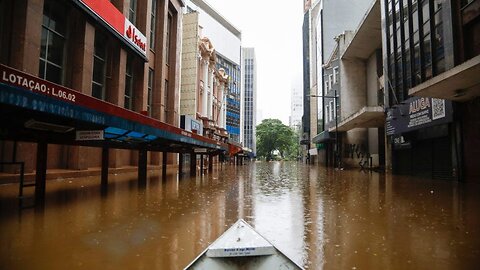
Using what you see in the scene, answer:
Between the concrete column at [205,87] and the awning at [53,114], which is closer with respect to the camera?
the awning at [53,114]

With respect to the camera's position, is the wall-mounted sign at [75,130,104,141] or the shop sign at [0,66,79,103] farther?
the wall-mounted sign at [75,130,104,141]

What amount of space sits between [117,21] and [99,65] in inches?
111

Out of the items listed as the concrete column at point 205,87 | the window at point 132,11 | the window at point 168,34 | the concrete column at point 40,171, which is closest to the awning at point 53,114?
the concrete column at point 40,171

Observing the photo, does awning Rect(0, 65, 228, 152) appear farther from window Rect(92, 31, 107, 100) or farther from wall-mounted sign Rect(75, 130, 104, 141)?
window Rect(92, 31, 107, 100)

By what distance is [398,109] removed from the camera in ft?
75.9

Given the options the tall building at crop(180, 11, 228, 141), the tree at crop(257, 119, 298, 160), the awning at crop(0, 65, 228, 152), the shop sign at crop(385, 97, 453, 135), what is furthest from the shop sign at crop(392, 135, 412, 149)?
the tree at crop(257, 119, 298, 160)

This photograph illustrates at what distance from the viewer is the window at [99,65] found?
20.4 m

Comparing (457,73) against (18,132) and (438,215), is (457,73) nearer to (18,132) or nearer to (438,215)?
(438,215)

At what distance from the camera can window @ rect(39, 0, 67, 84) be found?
15.9m

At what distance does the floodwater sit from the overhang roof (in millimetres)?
21760

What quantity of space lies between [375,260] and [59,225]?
5670 millimetres

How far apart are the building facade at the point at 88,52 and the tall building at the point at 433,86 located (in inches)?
540

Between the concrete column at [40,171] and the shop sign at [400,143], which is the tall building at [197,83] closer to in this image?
the shop sign at [400,143]

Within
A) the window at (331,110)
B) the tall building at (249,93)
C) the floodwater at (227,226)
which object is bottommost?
the floodwater at (227,226)
